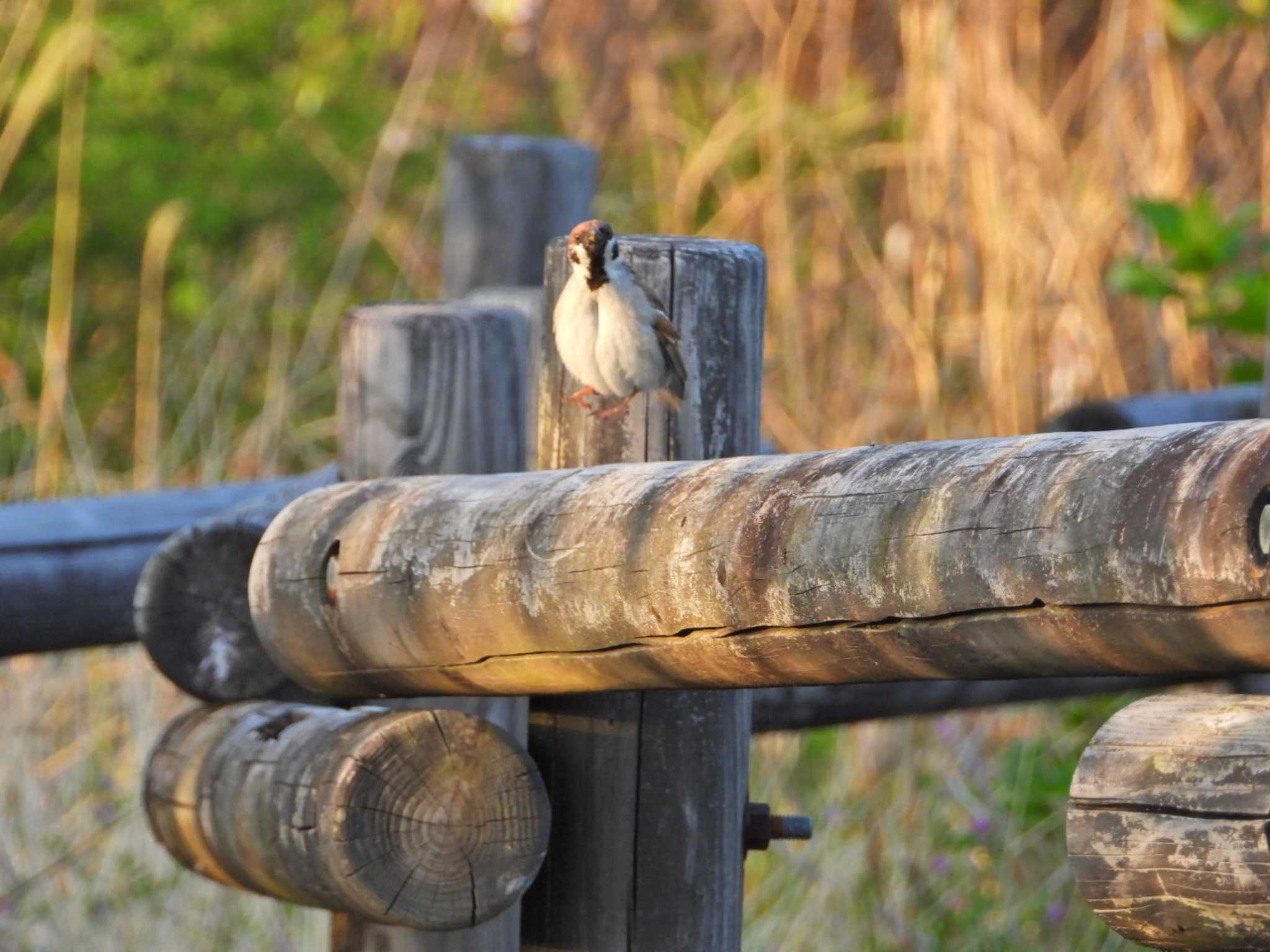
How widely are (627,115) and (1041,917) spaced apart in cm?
512

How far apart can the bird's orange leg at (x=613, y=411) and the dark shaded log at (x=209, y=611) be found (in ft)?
2.00

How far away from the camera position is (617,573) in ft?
6.14

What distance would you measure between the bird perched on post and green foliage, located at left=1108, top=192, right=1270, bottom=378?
2.28m

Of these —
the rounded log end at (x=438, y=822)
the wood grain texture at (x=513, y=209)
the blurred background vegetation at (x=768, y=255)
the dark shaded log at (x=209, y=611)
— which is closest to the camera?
the rounded log end at (x=438, y=822)

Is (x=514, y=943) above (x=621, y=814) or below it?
below

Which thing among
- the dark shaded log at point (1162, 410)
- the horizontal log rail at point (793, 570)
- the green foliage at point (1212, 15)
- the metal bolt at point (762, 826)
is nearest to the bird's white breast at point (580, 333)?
the horizontal log rail at point (793, 570)

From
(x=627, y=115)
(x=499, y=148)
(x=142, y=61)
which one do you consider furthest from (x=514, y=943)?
(x=627, y=115)

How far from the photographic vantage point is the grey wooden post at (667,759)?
224 centimetres

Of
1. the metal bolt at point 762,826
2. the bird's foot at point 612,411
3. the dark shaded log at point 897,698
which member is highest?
the bird's foot at point 612,411

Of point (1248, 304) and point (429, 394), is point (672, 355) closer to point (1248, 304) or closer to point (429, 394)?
point (429, 394)

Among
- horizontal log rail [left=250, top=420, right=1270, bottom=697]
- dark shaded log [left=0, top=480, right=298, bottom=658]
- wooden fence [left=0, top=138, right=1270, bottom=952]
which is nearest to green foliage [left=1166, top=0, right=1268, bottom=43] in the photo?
wooden fence [left=0, top=138, right=1270, bottom=952]

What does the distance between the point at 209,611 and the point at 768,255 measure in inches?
141

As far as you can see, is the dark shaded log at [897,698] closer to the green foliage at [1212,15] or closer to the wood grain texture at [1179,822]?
the wood grain texture at [1179,822]

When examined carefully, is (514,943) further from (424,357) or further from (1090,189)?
(1090,189)
